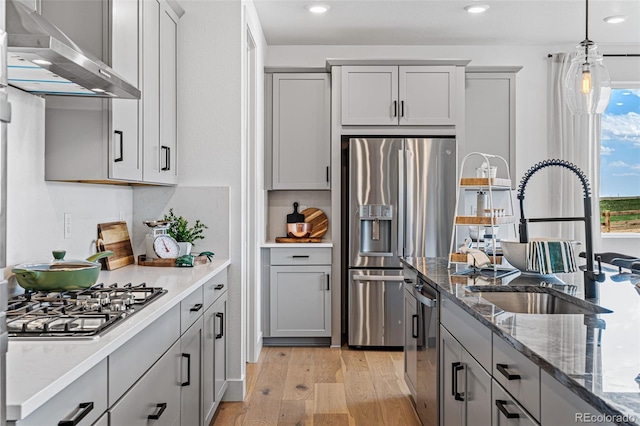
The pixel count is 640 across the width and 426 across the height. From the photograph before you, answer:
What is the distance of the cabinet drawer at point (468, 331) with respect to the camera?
69.1 inches

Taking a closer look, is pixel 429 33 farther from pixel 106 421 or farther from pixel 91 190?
pixel 106 421

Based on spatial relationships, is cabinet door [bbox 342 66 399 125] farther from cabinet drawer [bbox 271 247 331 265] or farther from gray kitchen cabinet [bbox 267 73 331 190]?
cabinet drawer [bbox 271 247 331 265]

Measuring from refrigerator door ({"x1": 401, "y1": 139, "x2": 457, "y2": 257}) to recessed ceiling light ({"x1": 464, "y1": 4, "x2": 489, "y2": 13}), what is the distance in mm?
1008

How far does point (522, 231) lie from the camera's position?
2410 mm

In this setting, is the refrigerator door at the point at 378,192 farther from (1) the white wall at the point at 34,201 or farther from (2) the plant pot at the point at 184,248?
(1) the white wall at the point at 34,201

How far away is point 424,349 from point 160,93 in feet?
6.46

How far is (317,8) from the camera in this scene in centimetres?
413

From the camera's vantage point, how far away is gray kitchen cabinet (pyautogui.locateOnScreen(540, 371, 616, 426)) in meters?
1.04

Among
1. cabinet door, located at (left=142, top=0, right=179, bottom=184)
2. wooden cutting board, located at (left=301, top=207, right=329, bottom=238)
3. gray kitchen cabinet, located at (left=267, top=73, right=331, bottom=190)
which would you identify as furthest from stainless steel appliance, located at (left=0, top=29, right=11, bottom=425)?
wooden cutting board, located at (left=301, top=207, right=329, bottom=238)

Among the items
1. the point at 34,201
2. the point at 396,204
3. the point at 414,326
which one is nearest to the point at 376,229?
the point at 396,204

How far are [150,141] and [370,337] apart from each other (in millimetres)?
2552

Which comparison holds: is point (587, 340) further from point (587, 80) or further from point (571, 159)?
point (571, 159)

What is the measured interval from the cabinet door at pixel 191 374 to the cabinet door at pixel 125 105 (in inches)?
30.3

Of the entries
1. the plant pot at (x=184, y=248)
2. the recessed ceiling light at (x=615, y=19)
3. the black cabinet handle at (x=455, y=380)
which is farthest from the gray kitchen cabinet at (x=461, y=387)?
the recessed ceiling light at (x=615, y=19)
